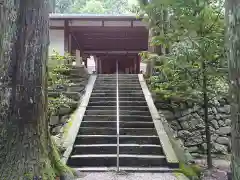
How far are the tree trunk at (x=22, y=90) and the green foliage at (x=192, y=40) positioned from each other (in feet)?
6.89

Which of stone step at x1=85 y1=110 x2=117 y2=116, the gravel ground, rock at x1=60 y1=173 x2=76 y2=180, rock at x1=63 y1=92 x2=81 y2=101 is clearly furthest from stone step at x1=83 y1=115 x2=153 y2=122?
rock at x1=60 y1=173 x2=76 y2=180

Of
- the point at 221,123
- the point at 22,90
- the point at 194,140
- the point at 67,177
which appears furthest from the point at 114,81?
the point at 22,90

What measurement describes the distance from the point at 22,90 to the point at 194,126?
548cm

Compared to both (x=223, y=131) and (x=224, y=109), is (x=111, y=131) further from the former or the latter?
(x=224, y=109)

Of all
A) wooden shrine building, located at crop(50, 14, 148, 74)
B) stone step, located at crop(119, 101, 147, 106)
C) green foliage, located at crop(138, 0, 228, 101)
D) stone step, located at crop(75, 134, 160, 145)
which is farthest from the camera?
wooden shrine building, located at crop(50, 14, 148, 74)

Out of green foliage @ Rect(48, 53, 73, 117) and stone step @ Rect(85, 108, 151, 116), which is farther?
stone step @ Rect(85, 108, 151, 116)

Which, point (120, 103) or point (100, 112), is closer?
point (100, 112)

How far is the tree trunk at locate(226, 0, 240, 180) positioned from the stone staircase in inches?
113

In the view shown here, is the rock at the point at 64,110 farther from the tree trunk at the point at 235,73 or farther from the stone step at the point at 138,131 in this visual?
the tree trunk at the point at 235,73

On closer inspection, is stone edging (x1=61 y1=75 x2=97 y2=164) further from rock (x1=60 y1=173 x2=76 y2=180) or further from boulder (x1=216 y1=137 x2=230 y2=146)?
boulder (x1=216 y1=137 x2=230 y2=146)

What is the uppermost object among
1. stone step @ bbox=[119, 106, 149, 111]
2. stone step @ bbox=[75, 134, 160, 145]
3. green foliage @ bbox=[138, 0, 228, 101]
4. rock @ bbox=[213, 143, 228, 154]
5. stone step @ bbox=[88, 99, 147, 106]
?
green foliage @ bbox=[138, 0, 228, 101]

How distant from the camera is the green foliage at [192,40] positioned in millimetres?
4507

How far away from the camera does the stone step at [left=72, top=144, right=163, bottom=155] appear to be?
525 centimetres

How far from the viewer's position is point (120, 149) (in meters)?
5.28
